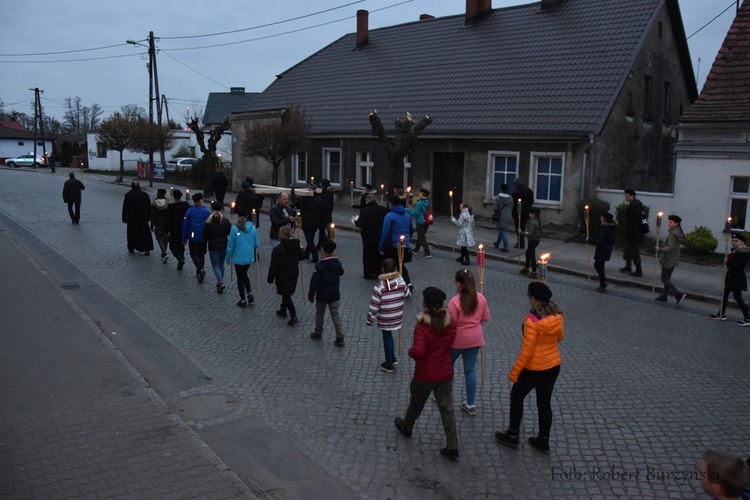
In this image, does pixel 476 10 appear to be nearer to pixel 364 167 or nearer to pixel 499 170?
pixel 364 167

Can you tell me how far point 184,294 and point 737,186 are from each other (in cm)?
1421

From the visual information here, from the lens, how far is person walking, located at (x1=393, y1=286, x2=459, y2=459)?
5996 mm

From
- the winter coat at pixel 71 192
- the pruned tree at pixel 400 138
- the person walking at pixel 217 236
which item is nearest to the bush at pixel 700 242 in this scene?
the pruned tree at pixel 400 138

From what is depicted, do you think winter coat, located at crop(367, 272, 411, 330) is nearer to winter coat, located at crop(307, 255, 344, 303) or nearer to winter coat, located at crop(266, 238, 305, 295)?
winter coat, located at crop(307, 255, 344, 303)

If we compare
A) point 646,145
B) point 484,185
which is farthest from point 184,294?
point 646,145

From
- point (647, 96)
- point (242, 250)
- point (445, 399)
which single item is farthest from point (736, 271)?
point (647, 96)

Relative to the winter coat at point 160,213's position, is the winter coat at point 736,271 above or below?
below

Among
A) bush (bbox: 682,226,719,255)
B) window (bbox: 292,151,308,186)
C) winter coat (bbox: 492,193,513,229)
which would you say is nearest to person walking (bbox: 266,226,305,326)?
winter coat (bbox: 492,193,513,229)

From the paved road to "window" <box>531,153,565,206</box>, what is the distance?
796 centimetres

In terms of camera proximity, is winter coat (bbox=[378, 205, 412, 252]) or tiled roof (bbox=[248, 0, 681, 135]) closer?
winter coat (bbox=[378, 205, 412, 252])

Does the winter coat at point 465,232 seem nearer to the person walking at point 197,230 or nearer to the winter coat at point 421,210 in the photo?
the winter coat at point 421,210

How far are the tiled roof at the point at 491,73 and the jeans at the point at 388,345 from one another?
13.5 metres

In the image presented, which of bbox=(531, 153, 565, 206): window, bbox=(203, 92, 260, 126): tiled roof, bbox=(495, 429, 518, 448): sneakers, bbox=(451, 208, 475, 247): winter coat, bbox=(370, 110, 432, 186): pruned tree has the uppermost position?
bbox=(203, 92, 260, 126): tiled roof

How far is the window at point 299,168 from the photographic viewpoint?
→ 3075cm
